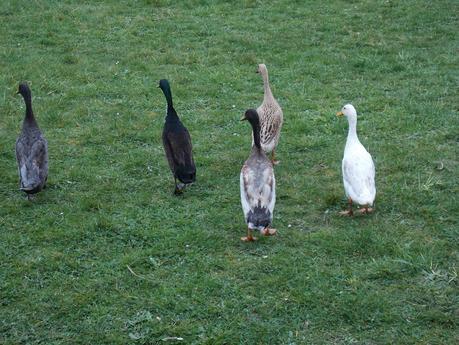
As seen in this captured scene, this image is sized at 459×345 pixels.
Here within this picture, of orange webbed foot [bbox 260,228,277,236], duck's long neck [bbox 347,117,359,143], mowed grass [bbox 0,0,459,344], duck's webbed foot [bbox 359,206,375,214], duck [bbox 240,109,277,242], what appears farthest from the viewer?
duck's long neck [bbox 347,117,359,143]

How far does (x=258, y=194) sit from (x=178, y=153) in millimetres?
1319

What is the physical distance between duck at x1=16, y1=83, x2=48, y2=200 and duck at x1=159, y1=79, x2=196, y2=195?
125 cm

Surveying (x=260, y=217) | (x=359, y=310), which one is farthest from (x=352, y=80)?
(x=359, y=310)

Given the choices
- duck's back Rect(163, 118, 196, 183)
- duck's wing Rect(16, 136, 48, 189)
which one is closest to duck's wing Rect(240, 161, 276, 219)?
duck's back Rect(163, 118, 196, 183)

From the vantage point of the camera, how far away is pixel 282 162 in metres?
8.34

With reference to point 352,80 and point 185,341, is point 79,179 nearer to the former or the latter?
point 185,341

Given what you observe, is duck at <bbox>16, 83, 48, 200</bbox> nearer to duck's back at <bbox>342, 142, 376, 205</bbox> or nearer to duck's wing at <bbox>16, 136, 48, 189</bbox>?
duck's wing at <bbox>16, 136, 48, 189</bbox>

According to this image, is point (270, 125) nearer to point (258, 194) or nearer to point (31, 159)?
point (258, 194)

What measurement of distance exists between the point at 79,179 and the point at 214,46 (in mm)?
4635

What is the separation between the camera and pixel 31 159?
752 centimetres

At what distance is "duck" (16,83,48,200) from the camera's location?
7395 millimetres

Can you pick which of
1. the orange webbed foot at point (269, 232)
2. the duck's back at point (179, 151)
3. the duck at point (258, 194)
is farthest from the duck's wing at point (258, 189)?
the duck's back at point (179, 151)

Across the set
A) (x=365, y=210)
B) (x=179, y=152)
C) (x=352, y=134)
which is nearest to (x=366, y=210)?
(x=365, y=210)

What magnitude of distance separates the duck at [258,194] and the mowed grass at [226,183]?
0.81 feet
